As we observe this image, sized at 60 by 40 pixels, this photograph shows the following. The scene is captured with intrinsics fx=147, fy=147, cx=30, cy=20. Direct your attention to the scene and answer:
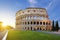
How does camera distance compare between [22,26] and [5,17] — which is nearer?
[5,17]

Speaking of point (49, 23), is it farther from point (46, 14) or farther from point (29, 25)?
point (29, 25)

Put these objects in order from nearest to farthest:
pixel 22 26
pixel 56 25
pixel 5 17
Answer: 1. pixel 5 17
2. pixel 56 25
3. pixel 22 26

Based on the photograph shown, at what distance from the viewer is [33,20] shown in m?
34.1

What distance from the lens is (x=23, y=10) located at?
35.5m

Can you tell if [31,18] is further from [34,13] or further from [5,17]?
[5,17]

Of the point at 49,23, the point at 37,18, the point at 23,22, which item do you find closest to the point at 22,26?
the point at 23,22

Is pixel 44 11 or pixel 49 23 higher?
pixel 44 11

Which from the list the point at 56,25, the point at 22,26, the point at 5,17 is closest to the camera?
the point at 5,17

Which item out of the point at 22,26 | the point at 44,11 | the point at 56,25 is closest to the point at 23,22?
the point at 22,26

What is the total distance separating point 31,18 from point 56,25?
32.1ft

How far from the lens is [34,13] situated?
3481 cm

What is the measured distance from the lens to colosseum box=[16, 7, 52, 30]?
3382cm

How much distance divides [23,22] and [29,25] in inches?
63.1

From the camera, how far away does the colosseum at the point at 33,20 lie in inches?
1331
